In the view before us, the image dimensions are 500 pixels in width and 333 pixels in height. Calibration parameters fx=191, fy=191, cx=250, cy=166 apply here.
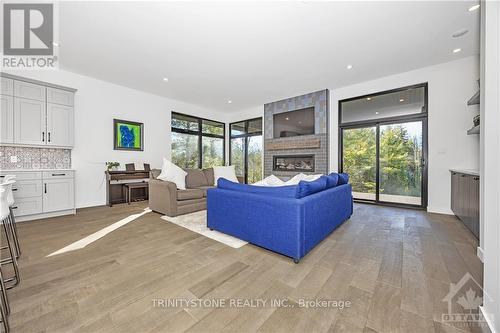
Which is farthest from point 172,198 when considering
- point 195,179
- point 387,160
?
point 387,160

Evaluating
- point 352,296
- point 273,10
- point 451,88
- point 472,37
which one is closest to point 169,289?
point 352,296

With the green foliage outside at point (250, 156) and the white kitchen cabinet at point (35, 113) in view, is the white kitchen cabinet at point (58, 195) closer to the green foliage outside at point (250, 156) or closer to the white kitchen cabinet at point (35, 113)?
the white kitchen cabinet at point (35, 113)

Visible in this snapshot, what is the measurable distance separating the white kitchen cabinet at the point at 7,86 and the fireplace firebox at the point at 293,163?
231 inches

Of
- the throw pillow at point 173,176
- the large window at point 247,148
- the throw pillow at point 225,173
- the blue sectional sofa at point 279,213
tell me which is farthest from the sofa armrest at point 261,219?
the large window at point 247,148

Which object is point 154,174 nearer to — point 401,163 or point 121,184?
point 121,184

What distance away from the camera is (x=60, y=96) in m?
3.78

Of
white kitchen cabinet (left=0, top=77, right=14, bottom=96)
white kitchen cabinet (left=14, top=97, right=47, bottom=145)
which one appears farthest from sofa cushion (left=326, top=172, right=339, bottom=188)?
white kitchen cabinet (left=0, top=77, right=14, bottom=96)

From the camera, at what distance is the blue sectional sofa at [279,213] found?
1948mm

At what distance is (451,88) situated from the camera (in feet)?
12.3

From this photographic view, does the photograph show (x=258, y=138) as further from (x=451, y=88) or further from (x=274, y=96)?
(x=451, y=88)

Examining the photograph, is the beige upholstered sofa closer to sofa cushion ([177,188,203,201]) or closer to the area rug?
sofa cushion ([177,188,203,201])

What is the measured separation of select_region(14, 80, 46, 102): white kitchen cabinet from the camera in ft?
11.0

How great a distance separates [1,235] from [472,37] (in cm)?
754

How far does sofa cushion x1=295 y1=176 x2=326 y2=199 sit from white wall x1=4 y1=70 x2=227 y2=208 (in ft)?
15.7
